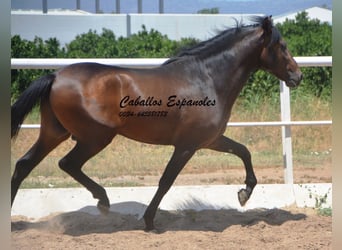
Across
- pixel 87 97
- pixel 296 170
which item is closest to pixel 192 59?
pixel 87 97

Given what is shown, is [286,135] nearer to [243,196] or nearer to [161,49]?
[243,196]

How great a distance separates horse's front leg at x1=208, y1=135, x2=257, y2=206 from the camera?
17.7 feet

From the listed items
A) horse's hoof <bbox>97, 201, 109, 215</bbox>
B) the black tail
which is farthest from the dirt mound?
the black tail

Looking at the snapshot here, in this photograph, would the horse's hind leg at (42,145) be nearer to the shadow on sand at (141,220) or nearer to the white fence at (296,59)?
the white fence at (296,59)

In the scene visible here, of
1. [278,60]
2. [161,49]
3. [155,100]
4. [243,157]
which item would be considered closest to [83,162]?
[155,100]

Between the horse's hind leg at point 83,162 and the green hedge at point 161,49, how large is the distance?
2.11 feet

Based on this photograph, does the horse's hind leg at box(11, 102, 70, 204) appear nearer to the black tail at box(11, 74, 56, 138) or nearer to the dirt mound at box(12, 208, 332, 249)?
the black tail at box(11, 74, 56, 138)

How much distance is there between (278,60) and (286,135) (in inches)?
40.0

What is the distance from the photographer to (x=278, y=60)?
16.9 feet

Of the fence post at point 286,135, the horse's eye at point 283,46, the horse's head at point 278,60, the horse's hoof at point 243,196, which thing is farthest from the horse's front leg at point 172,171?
the fence post at point 286,135

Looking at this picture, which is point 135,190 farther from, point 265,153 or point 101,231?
point 265,153

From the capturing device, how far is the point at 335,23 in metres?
3.30

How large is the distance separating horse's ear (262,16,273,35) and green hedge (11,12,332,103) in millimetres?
296

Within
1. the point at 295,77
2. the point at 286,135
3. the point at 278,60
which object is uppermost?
the point at 278,60
